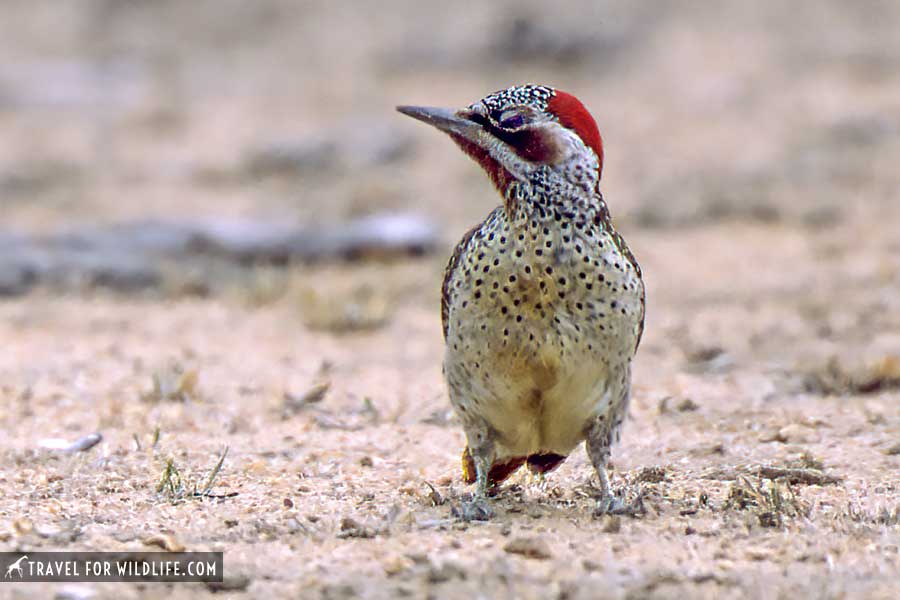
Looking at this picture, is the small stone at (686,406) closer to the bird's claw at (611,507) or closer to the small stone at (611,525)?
the bird's claw at (611,507)

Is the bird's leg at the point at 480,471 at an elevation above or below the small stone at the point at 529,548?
above

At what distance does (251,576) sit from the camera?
11.1ft

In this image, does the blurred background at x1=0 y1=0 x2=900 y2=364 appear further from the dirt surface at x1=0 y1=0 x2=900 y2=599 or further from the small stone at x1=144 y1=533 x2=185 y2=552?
the small stone at x1=144 y1=533 x2=185 y2=552

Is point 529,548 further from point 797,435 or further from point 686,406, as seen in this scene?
point 686,406

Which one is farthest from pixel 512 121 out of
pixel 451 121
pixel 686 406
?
pixel 686 406

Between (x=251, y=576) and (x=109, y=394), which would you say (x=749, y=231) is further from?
(x=251, y=576)

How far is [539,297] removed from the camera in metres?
3.88

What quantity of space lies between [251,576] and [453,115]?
5.48 ft

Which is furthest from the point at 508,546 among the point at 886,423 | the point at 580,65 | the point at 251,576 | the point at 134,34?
the point at 134,34

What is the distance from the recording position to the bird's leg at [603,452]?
13.4 feet

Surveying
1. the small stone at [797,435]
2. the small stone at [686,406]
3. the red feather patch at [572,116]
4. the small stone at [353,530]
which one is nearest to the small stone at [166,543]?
the small stone at [353,530]

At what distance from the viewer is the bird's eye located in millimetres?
4074

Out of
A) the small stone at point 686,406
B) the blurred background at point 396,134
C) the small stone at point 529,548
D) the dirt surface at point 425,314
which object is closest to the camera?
the small stone at point 529,548

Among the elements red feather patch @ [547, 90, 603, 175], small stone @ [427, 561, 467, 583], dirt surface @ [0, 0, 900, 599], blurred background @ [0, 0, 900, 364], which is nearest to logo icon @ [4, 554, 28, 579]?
dirt surface @ [0, 0, 900, 599]
